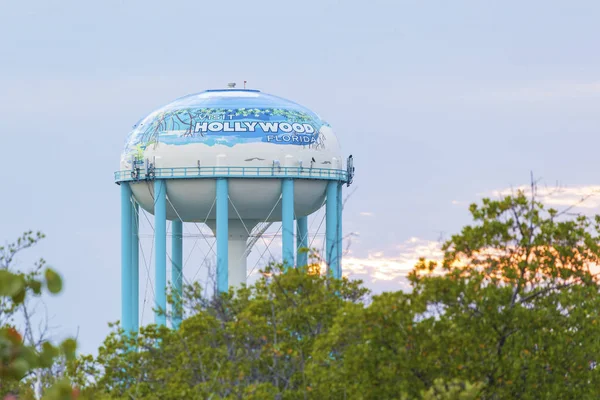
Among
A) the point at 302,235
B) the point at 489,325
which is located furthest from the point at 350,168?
the point at 489,325

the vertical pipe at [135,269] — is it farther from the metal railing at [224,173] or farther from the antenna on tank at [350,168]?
the antenna on tank at [350,168]

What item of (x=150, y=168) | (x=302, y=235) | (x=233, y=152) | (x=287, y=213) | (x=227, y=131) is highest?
(x=227, y=131)

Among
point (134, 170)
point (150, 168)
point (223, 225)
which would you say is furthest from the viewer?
point (134, 170)

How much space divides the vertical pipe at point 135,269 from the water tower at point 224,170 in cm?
10

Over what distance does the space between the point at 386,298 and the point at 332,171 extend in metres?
17.2

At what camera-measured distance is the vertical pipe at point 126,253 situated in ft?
111

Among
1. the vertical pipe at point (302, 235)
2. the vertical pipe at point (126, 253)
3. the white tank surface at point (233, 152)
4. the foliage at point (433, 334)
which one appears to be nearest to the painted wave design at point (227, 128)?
the white tank surface at point (233, 152)

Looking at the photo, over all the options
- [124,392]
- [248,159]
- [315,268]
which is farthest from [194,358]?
[248,159]

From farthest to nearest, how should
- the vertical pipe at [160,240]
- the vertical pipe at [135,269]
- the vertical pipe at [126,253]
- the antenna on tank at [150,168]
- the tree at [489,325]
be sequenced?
the vertical pipe at [135,269] < the vertical pipe at [126,253] < the antenna on tank at [150,168] < the vertical pipe at [160,240] < the tree at [489,325]

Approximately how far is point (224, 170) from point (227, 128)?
1.19 m

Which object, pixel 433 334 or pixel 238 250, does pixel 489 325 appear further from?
pixel 238 250

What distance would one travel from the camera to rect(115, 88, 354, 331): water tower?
104ft

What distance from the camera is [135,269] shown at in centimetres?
3431

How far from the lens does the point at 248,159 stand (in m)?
31.6
